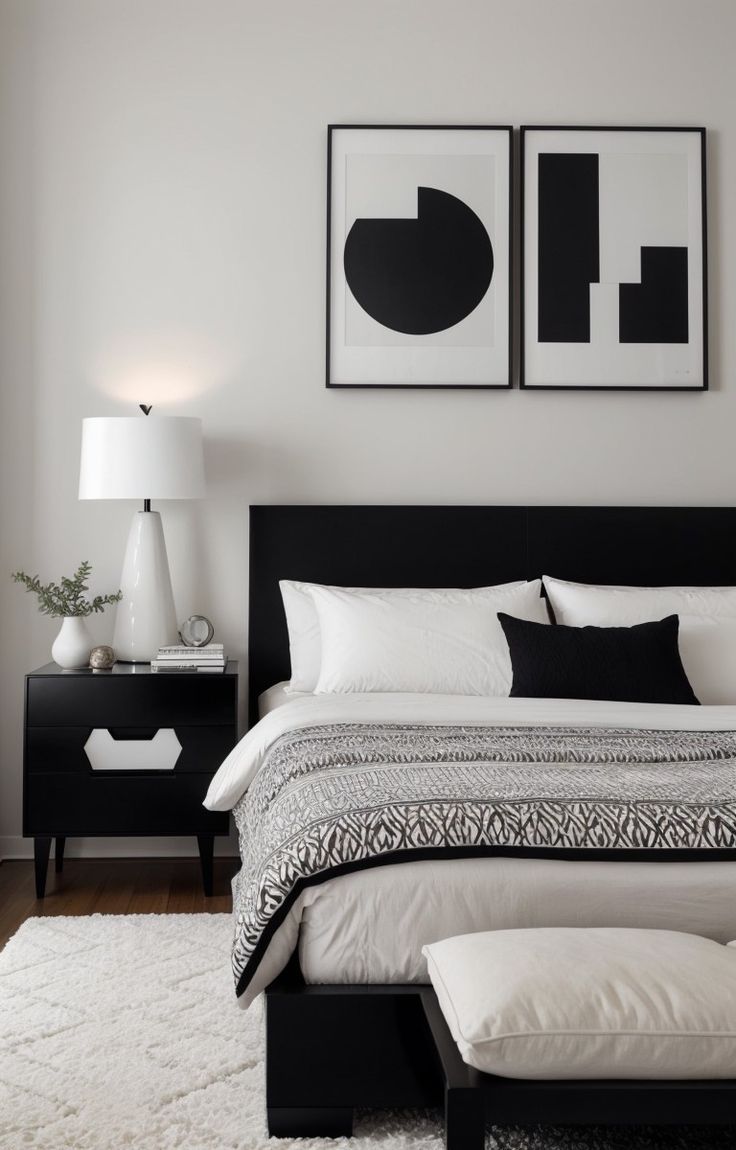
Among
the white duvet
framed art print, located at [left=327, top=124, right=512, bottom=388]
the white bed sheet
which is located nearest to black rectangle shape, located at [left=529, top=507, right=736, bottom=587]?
framed art print, located at [left=327, top=124, right=512, bottom=388]

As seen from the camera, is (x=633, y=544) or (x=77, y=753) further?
(x=633, y=544)

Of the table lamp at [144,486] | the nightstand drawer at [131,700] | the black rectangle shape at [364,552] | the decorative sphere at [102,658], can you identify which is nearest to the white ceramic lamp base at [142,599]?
the table lamp at [144,486]

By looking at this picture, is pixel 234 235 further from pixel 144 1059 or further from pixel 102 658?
pixel 144 1059

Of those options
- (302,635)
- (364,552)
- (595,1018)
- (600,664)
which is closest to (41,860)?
(302,635)

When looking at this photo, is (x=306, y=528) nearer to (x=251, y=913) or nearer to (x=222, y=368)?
(x=222, y=368)

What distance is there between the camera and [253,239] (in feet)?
12.0

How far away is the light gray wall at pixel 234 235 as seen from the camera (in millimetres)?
3629

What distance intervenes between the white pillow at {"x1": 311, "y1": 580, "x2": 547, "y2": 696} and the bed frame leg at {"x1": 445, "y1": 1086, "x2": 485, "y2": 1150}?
70.3 inches

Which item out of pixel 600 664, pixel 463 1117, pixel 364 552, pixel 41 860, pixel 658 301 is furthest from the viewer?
pixel 658 301

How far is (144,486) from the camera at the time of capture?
3.27 metres

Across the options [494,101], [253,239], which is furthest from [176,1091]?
[494,101]

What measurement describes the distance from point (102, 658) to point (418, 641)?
0.99 m

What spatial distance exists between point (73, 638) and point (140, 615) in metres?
0.23

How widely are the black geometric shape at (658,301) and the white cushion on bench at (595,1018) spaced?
2682 mm
